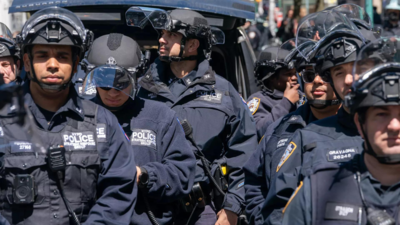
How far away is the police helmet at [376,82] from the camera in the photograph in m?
3.10

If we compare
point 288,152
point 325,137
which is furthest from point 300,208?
point 288,152

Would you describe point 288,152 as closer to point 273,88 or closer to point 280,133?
point 280,133

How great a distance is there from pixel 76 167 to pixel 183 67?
2.34m

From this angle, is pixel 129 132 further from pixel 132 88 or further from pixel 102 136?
pixel 102 136

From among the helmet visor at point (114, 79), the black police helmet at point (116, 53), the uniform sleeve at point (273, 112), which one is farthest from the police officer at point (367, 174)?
the uniform sleeve at point (273, 112)

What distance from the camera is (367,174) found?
3211 millimetres

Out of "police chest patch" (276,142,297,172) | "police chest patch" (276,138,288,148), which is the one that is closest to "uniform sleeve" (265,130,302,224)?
"police chest patch" (276,142,297,172)

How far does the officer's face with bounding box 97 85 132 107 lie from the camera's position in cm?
484

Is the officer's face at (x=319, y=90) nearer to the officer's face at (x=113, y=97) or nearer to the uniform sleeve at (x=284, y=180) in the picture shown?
the uniform sleeve at (x=284, y=180)

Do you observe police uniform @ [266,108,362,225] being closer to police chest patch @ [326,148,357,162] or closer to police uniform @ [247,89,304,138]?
police chest patch @ [326,148,357,162]

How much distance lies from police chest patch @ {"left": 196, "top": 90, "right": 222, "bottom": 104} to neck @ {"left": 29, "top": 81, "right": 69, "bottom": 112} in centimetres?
188

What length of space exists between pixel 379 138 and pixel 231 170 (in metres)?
2.63

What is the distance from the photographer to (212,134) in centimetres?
558

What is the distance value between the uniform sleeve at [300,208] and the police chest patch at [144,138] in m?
1.71
